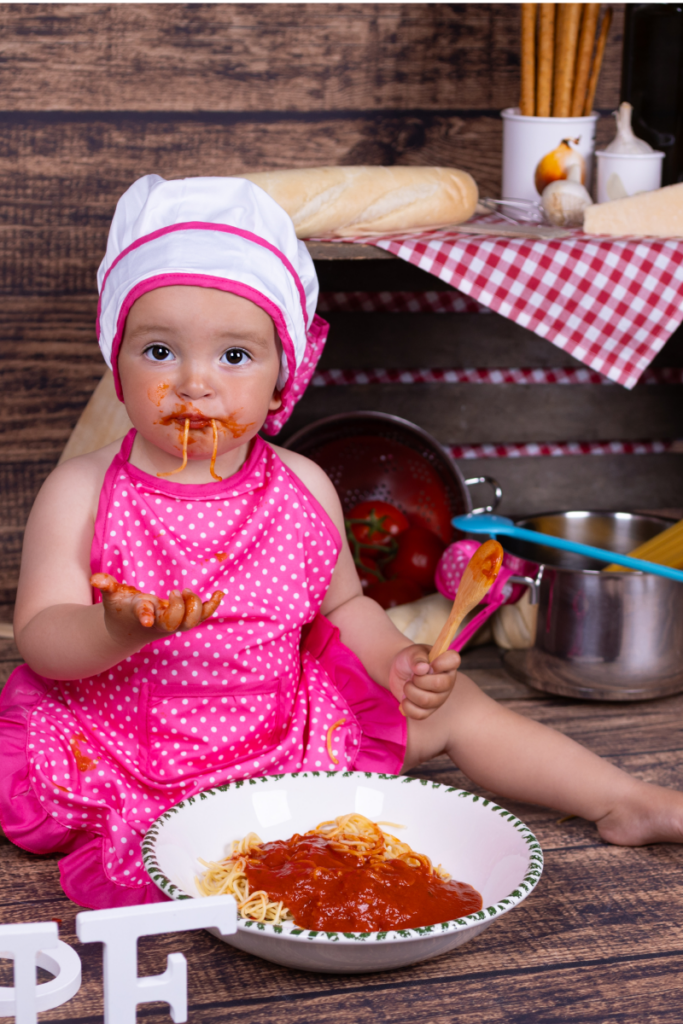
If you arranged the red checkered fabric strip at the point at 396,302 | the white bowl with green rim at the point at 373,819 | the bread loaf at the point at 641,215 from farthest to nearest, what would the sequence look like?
1. the red checkered fabric strip at the point at 396,302
2. the bread loaf at the point at 641,215
3. the white bowl with green rim at the point at 373,819

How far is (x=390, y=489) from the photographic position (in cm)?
186

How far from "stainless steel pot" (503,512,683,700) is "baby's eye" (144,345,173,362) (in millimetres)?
668

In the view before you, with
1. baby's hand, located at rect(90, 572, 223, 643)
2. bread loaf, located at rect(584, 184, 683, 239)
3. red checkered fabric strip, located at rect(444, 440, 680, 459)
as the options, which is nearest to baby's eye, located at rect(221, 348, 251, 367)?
baby's hand, located at rect(90, 572, 223, 643)

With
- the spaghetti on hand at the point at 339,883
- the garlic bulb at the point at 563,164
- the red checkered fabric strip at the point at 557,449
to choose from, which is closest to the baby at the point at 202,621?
the spaghetti on hand at the point at 339,883

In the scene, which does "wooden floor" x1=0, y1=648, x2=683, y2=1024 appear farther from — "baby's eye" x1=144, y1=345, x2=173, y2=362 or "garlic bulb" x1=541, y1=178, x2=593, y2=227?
"garlic bulb" x1=541, y1=178, x2=593, y2=227

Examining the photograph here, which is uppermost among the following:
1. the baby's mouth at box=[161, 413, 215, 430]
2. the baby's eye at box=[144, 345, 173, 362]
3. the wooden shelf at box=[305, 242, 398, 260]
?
the wooden shelf at box=[305, 242, 398, 260]

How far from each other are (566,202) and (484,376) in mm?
508

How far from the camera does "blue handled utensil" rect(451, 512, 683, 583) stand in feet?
4.63

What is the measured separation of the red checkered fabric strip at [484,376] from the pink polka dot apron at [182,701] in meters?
0.78

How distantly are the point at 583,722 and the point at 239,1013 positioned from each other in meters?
0.74

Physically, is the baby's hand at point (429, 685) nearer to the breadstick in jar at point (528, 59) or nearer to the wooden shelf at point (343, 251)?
the wooden shelf at point (343, 251)

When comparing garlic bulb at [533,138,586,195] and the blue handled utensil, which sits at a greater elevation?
garlic bulb at [533,138,586,195]

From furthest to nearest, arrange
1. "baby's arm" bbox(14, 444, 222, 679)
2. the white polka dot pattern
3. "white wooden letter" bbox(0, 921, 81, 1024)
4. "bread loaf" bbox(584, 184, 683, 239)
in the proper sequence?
"bread loaf" bbox(584, 184, 683, 239) → the white polka dot pattern → "baby's arm" bbox(14, 444, 222, 679) → "white wooden letter" bbox(0, 921, 81, 1024)

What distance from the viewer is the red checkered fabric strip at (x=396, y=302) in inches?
77.5
